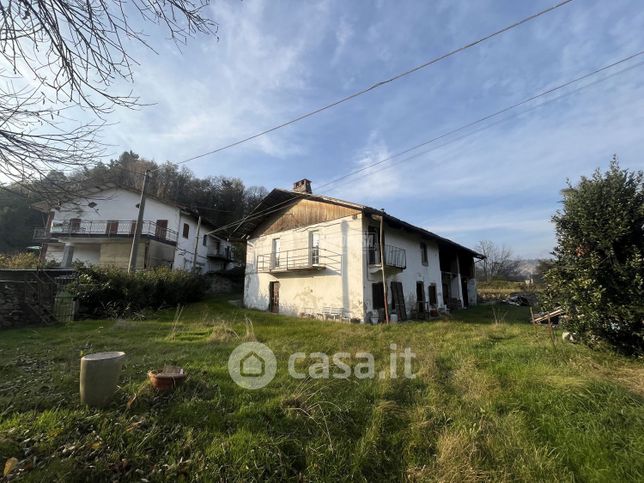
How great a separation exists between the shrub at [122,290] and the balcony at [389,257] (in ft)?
36.5

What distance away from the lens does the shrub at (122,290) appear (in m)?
14.0

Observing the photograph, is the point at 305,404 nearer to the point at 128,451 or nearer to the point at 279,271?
the point at 128,451

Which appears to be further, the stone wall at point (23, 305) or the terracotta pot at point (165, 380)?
the stone wall at point (23, 305)

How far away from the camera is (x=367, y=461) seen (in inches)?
132

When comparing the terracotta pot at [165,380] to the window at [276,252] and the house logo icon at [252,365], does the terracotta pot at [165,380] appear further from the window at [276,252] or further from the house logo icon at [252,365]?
the window at [276,252]

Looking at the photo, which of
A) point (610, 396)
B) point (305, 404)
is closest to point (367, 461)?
point (305, 404)

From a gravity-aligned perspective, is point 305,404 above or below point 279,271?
below

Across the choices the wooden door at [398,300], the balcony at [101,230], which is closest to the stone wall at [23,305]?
the balcony at [101,230]

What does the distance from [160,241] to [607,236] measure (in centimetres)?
2510

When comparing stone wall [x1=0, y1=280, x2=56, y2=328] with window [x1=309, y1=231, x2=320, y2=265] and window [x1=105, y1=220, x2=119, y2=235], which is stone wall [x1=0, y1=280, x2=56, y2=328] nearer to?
window [x1=309, y1=231, x2=320, y2=265]

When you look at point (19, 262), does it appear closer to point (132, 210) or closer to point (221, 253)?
point (132, 210)

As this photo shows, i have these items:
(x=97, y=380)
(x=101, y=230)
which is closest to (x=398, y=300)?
(x=97, y=380)

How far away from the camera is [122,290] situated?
48.9 ft

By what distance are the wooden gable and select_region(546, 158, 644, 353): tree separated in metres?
8.88
